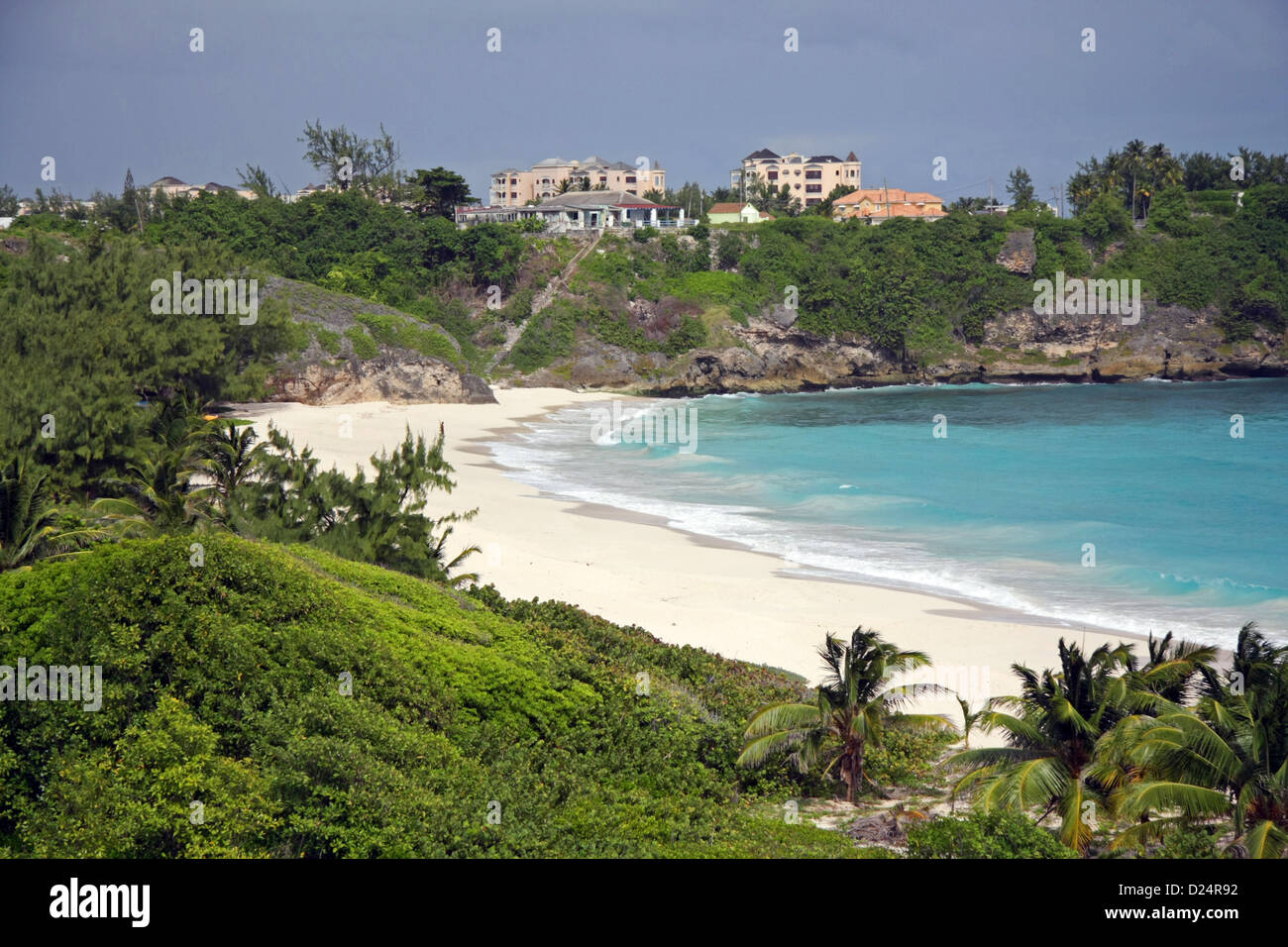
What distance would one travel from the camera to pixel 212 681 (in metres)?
10.0

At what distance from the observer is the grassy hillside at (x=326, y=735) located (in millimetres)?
8406

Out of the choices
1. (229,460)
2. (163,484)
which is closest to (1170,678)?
(163,484)

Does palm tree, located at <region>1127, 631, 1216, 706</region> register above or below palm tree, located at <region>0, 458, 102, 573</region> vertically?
below

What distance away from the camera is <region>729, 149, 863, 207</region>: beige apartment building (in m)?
111

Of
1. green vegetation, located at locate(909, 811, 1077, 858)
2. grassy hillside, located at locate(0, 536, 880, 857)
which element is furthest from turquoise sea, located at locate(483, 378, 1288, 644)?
green vegetation, located at locate(909, 811, 1077, 858)

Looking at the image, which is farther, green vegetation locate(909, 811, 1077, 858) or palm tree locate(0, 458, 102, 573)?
palm tree locate(0, 458, 102, 573)

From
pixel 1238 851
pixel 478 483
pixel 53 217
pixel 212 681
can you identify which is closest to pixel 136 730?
pixel 212 681

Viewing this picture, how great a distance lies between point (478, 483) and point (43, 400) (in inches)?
508

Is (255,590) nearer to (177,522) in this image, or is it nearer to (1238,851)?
(177,522)

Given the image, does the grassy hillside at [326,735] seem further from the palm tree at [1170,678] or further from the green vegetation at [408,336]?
the green vegetation at [408,336]

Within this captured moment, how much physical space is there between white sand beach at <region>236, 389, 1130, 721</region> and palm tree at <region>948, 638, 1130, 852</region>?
4292 mm

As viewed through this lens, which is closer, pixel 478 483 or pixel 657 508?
pixel 657 508

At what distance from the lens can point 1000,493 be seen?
33.4 metres

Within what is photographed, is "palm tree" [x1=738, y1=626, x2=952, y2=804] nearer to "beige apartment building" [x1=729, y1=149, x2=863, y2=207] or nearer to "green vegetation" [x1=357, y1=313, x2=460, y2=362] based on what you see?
"green vegetation" [x1=357, y1=313, x2=460, y2=362]
